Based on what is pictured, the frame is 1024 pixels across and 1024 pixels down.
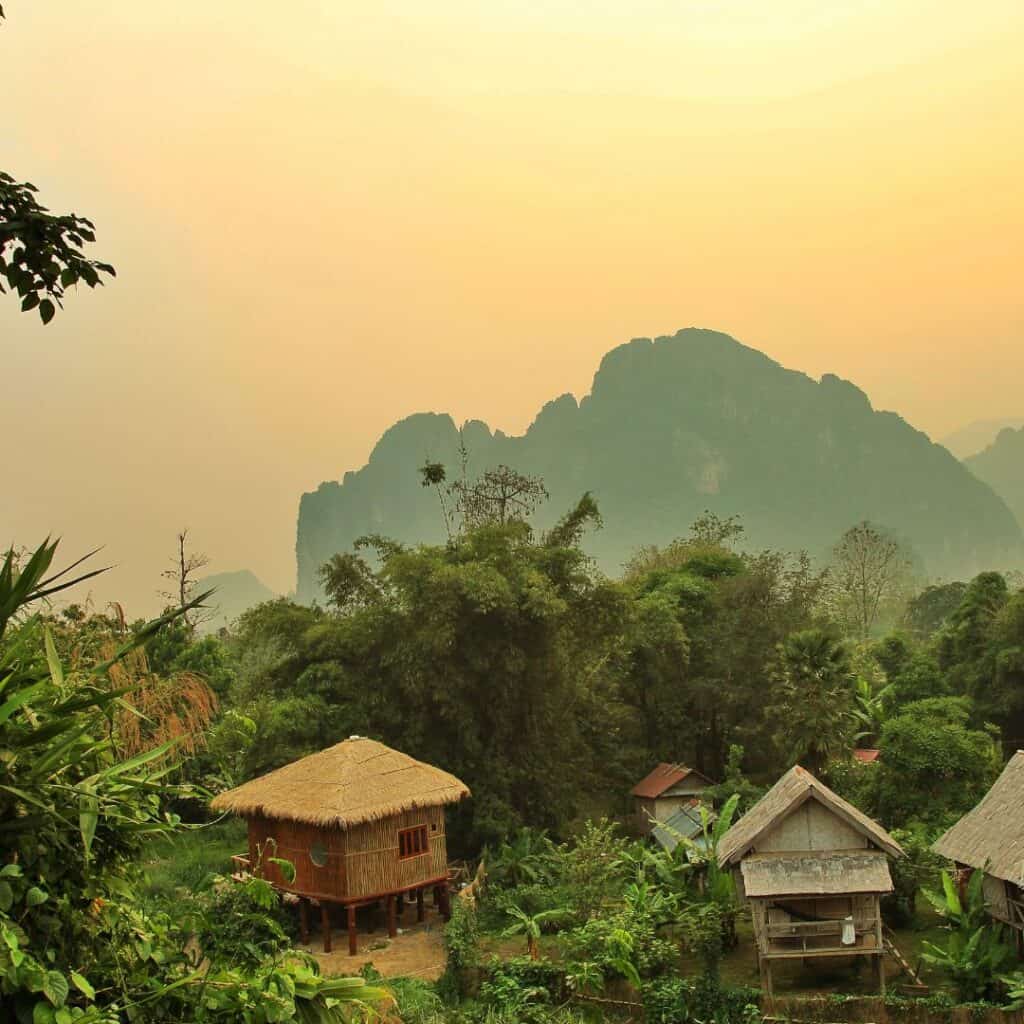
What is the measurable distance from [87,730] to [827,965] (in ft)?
54.4

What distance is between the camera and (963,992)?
14.1m

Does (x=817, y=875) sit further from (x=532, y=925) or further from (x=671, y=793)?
(x=671, y=793)

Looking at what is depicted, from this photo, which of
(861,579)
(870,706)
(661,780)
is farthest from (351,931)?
(861,579)

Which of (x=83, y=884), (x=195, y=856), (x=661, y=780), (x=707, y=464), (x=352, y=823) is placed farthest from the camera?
(x=707, y=464)

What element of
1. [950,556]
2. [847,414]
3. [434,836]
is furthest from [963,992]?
[847,414]

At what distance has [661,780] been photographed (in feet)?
85.8

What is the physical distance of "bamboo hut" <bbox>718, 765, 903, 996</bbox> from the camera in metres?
14.9

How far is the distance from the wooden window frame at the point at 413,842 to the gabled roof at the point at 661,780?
27.9 feet

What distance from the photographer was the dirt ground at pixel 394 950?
16.5 metres

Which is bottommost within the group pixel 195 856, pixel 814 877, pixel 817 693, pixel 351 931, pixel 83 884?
pixel 351 931

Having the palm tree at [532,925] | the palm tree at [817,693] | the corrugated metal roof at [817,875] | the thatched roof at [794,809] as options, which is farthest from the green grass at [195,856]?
the palm tree at [817,693]

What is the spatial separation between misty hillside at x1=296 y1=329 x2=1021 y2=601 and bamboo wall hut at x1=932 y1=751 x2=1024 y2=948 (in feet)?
423

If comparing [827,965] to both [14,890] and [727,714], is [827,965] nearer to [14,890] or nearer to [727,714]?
[727,714]

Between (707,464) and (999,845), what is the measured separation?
145158mm
